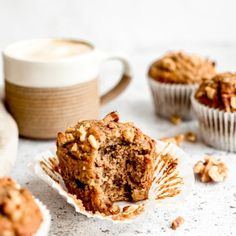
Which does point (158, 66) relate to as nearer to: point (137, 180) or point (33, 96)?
point (33, 96)

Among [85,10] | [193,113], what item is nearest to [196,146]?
[193,113]

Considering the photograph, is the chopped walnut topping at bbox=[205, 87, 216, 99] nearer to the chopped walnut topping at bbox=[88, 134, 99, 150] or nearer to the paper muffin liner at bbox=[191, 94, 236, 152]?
the paper muffin liner at bbox=[191, 94, 236, 152]

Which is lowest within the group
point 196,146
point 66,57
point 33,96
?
point 196,146

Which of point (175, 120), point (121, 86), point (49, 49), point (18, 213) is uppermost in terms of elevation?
point (49, 49)

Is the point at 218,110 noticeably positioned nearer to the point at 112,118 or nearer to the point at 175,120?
the point at 175,120

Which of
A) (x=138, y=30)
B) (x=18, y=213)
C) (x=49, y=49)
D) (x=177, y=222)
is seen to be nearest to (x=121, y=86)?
(x=49, y=49)

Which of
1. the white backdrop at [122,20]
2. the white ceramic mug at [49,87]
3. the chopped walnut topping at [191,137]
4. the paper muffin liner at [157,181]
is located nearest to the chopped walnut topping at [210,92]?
the chopped walnut topping at [191,137]
